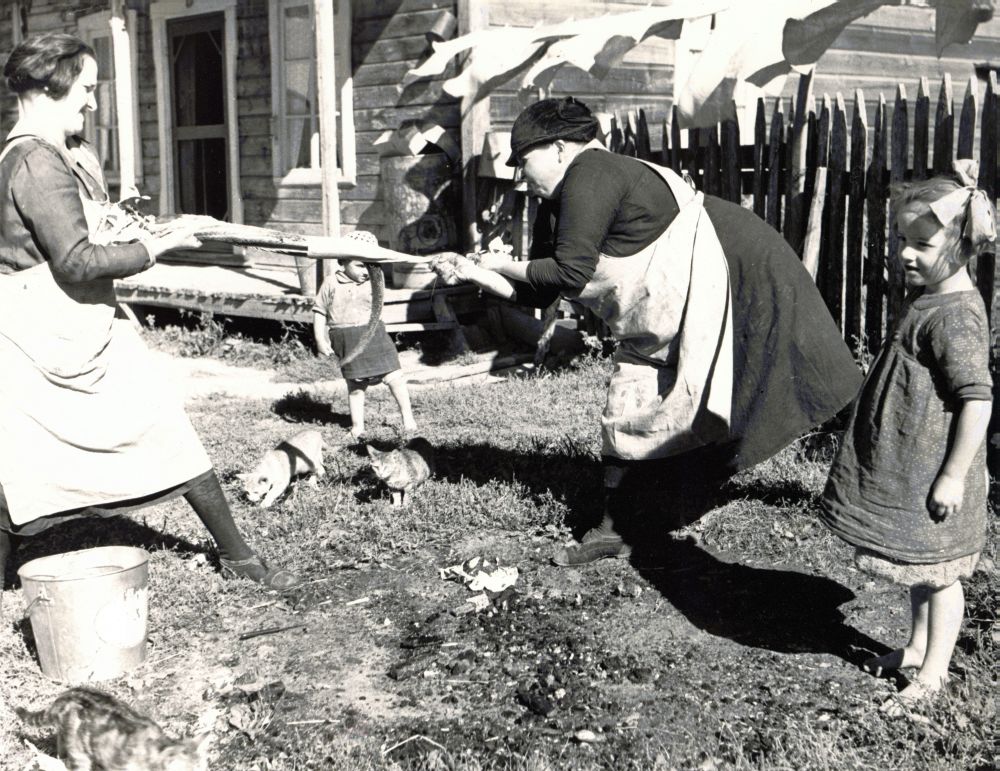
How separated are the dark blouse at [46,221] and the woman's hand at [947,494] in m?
2.66

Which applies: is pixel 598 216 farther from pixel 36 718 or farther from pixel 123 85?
pixel 123 85

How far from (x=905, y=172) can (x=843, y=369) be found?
2691 mm

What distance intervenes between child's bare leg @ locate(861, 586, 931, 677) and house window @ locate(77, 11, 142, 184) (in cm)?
1173

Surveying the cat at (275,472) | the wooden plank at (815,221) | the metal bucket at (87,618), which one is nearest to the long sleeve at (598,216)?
the metal bucket at (87,618)

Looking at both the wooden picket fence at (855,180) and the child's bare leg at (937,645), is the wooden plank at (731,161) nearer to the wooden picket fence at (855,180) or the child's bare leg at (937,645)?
the wooden picket fence at (855,180)

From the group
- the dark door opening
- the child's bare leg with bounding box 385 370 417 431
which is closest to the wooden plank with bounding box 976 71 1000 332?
the child's bare leg with bounding box 385 370 417 431

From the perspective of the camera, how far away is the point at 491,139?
30.8ft

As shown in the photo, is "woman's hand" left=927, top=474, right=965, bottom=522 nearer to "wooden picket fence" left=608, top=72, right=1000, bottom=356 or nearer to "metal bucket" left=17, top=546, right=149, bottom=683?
"metal bucket" left=17, top=546, right=149, bottom=683

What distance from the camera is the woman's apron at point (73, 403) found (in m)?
3.67

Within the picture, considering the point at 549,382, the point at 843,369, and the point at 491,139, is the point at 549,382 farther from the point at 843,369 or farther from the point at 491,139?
the point at 843,369

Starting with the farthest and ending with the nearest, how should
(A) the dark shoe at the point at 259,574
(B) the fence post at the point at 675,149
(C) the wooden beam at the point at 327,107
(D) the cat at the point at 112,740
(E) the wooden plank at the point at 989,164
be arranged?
(C) the wooden beam at the point at 327,107
(B) the fence post at the point at 675,149
(E) the wooden plank at the point at 989,164
(A) the dark shoe at the point at 259,574
(D) the cat at the point at 112,740

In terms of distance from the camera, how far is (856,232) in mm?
6633

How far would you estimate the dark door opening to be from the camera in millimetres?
12820

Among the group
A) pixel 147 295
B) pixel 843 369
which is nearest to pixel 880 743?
pixel 843 369
